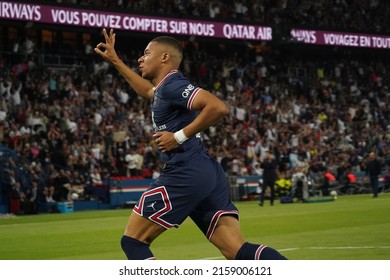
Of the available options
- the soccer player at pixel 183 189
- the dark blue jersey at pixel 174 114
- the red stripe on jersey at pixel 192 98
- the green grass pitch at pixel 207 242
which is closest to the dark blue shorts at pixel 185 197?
the soccer player at pixel 183 189

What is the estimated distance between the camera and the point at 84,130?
32.8 m

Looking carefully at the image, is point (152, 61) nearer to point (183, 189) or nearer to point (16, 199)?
point (183, 189)

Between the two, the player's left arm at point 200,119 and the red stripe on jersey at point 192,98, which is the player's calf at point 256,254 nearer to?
the player's left arm at point 200,119

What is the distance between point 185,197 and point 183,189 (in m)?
0.08

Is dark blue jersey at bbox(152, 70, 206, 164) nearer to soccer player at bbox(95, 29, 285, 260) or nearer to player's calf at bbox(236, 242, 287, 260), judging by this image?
soccer player at bbox(95, 29, 285, 260)

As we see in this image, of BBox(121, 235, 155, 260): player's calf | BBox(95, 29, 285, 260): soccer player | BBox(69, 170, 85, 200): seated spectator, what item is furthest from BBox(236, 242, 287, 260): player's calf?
BBox(69, 170, 85, 200): seated spectator

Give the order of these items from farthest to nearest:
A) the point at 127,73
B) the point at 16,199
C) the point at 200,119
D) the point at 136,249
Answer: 1. the point at 16,199
2. the point at 127,73
3. the point at 136,249
4. the point at 200,119

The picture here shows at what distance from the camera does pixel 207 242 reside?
16.8 m

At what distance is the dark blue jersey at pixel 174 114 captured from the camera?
8.38 metres

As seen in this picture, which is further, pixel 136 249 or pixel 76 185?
pixel 76 185

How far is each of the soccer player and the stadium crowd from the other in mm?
20821

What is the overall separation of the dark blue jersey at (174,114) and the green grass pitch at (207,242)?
213 inches

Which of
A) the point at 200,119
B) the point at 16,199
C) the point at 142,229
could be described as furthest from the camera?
the point at 16,199

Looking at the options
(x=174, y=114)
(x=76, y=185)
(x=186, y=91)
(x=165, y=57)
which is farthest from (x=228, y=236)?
(x=76, y=185)
